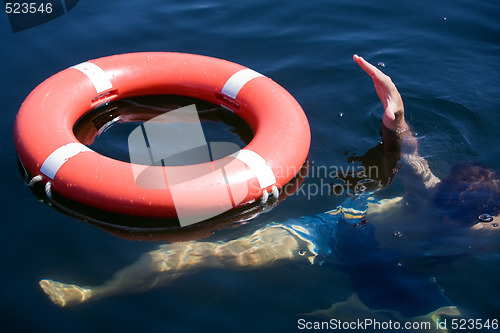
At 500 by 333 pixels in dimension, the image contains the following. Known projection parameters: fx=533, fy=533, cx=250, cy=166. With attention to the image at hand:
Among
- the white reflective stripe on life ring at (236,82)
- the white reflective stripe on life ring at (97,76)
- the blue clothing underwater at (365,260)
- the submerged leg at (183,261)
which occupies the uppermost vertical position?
the white reflective stripe on life ring at (97,76)

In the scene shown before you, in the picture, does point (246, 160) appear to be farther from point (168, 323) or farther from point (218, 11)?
point (218, 11)

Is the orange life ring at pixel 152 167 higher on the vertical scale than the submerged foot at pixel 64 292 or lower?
higher

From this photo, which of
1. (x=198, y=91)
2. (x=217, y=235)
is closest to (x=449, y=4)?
(x=198, y=91)

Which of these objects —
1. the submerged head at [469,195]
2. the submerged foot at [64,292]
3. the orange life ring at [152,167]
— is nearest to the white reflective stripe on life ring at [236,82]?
the orange life ring at [152,167]

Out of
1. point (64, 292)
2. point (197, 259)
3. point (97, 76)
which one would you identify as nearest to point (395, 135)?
point (197, 259)

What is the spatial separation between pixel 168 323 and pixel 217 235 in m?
0.66

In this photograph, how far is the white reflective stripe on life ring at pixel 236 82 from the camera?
373 cm

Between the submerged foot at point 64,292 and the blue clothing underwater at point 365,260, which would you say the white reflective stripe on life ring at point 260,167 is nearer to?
the blue clothing underwater at point 365,260

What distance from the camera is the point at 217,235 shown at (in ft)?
9.80

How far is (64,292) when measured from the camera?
259cm

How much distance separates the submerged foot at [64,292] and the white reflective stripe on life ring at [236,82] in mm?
1733

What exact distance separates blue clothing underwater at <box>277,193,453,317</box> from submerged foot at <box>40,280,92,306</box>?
1118mm

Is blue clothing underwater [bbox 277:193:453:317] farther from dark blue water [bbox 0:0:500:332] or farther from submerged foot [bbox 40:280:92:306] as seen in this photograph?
submerged foot [bbox 40:280:92:306]

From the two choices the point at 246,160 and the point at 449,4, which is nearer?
the point at 246,160
